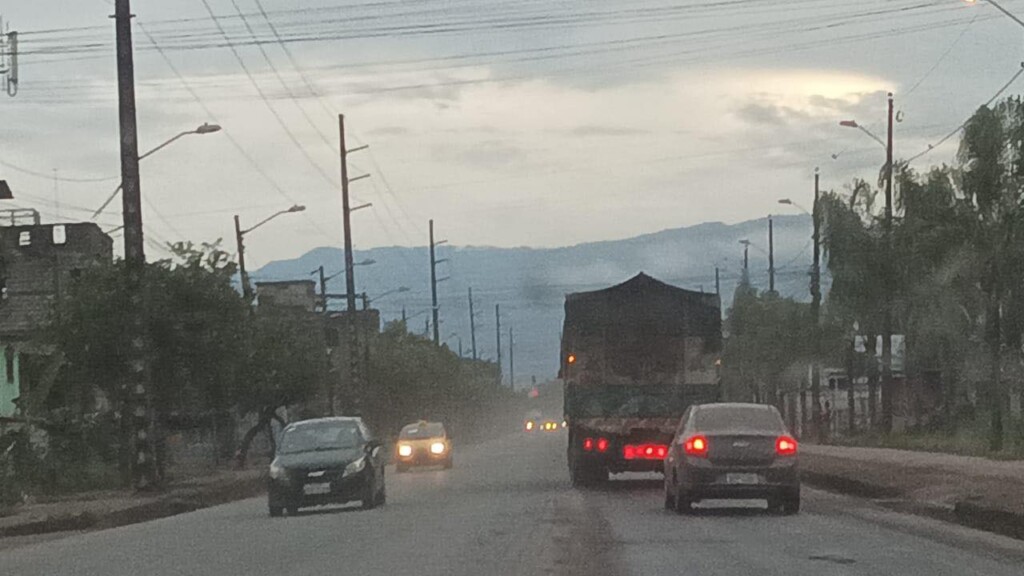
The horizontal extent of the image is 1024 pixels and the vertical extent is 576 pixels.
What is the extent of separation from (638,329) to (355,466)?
705 centimetres

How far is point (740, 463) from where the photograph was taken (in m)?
24.3

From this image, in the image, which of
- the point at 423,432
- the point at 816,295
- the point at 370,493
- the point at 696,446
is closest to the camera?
the point at 696,446

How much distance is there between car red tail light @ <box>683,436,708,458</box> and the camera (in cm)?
2442

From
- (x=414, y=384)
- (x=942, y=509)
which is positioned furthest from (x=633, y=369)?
(x=414, y=384)

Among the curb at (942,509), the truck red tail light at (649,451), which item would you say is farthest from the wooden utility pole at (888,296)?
the truck red tail light at (649,451)

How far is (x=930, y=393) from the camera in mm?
70875

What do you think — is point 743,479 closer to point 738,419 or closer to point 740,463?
point 740,463

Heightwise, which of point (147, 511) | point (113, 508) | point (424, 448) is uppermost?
point (113, 508)

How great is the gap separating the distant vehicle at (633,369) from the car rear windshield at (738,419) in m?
7.36

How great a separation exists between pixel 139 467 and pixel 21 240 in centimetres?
4290

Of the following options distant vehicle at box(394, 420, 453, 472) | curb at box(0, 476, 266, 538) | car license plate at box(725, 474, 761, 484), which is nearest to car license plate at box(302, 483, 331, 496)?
curb at box(0, 476, 266, 538)

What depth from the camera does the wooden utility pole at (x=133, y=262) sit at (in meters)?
34.8

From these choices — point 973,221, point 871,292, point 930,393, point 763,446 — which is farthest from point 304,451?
point 930,393

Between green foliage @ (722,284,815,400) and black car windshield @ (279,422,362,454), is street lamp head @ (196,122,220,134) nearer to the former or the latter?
black car windshield @ (279,422,362,454)
